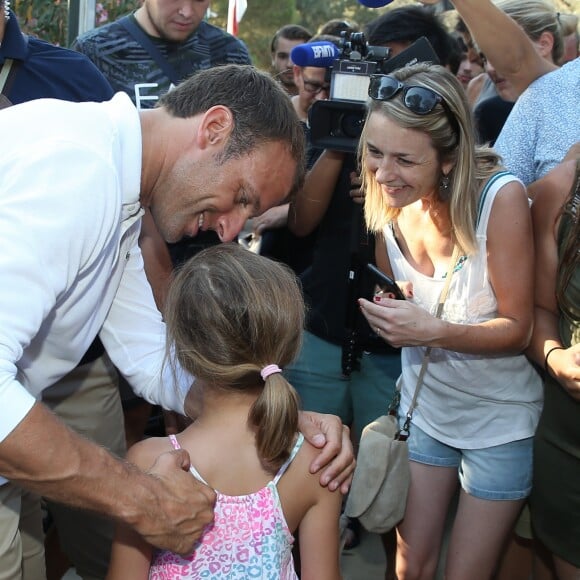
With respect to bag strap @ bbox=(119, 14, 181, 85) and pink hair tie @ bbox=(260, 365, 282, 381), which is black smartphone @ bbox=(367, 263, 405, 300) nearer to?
pink hair tie @ bbox=(260, 365, 282, 381)

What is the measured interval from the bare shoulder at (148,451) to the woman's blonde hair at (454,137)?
1.15 meters

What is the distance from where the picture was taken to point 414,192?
2629mm

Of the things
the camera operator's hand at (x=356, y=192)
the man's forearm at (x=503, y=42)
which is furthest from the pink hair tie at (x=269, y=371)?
the man's forearm at (x=503, y=42)

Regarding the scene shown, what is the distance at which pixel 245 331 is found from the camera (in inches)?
69.8

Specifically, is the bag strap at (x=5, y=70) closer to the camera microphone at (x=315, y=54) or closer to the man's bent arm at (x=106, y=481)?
the camera microphone at (x=315, y=54)

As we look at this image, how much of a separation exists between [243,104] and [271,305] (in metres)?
0.50

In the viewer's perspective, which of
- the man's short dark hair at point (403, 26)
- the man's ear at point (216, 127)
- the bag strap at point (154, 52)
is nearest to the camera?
the man's ear at point (216, 127)

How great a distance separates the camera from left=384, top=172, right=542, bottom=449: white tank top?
2537 mm

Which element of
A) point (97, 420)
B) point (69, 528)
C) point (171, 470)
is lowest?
point (69, 528)

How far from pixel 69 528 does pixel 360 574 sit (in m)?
1.35

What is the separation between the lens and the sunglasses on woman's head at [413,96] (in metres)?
2.53

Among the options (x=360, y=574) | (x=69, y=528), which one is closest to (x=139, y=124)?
(x=69, y=528)

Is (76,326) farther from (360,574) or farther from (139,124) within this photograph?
(360,574)

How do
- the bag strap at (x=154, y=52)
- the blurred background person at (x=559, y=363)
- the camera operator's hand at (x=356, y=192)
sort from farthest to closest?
the bag strap at (x=154, y=52)
the camera operator's hand at (x=356, y=192)
the blurred background person at (x=559, y=363)
